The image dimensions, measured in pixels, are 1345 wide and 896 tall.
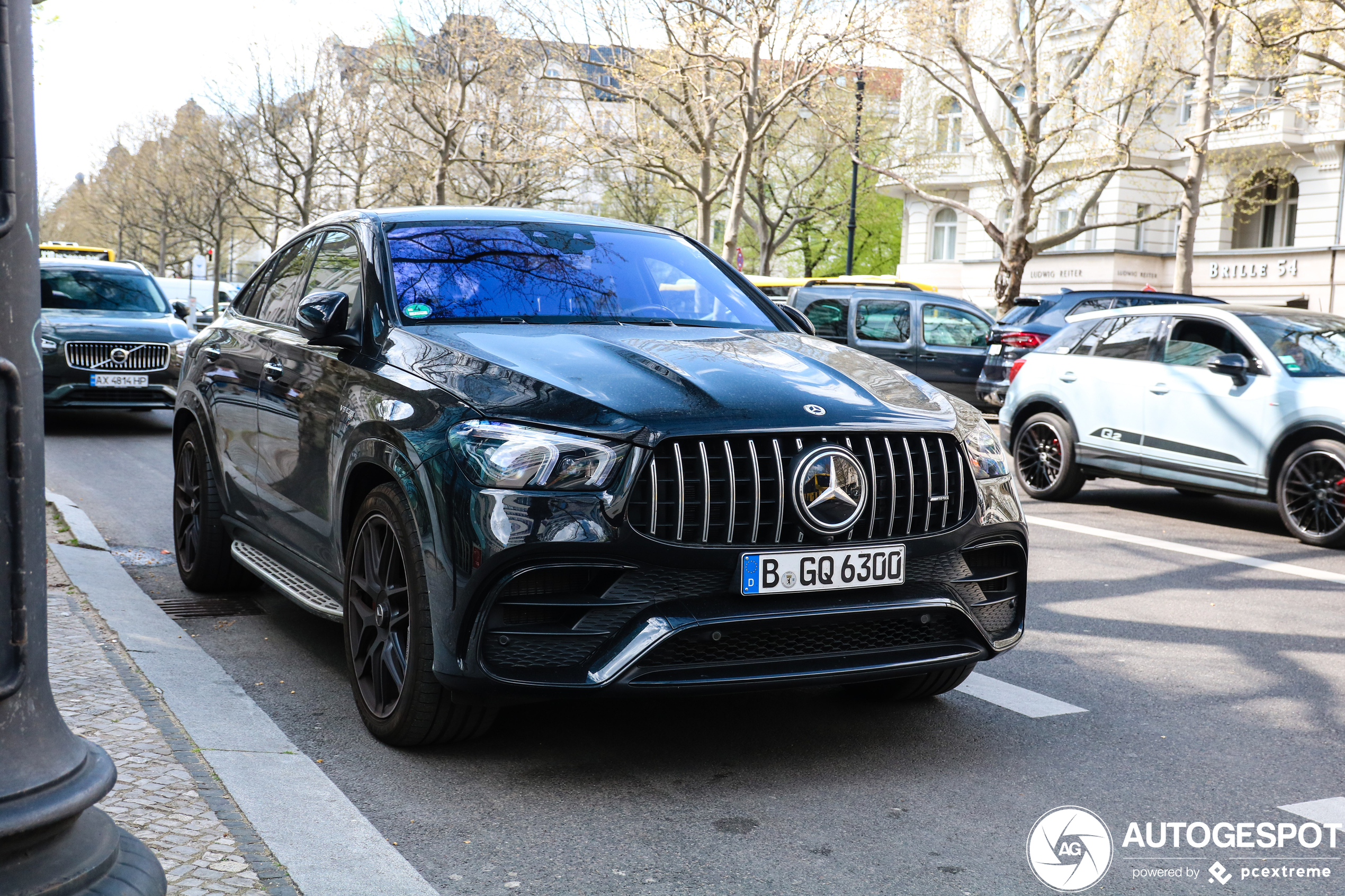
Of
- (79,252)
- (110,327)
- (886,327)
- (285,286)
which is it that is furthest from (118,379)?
(79,252)

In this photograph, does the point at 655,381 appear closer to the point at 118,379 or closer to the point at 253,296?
the point at 253,296

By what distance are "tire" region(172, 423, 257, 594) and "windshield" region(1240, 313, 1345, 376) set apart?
22.1 ft

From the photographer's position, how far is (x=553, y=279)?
4.96m

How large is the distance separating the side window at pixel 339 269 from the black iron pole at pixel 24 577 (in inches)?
97.9

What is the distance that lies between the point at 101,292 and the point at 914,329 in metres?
9.80

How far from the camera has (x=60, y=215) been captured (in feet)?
307

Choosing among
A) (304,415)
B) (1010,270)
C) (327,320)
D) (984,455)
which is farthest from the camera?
(1010,270)

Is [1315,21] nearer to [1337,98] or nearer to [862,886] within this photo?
[1337,98]

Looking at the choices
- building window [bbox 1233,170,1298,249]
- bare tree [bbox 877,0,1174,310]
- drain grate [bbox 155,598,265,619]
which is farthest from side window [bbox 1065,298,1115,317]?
building window [bbox 1233,170,1298,249]

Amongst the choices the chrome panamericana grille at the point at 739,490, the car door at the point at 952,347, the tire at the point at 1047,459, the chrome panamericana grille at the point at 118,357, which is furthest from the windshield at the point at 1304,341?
the chrome panamericana grille at the point at 118,357

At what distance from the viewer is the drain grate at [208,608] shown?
A: 19.4ft

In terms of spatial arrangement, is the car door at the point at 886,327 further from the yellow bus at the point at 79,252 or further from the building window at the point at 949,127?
the building window at the point at 949,127

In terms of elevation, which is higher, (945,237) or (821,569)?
(945,237)

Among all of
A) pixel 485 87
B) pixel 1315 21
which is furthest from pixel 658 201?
pixel 1315 21
